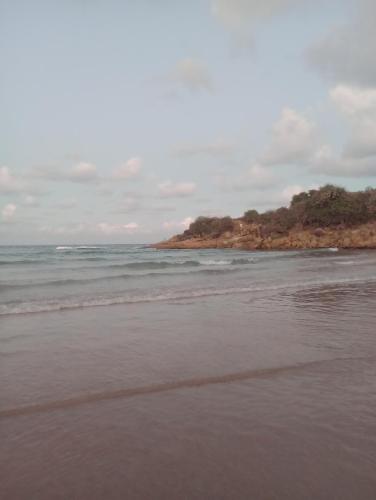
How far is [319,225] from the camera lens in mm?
66812

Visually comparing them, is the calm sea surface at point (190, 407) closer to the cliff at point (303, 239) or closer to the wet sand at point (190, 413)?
the wet sand at point (190, 413)

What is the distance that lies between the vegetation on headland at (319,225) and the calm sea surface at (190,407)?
49529 mm

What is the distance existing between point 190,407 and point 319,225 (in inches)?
2620

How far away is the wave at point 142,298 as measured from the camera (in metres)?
11.6

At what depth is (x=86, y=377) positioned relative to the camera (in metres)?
5.44

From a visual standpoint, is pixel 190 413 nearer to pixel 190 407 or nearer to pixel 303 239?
pixel 190 407

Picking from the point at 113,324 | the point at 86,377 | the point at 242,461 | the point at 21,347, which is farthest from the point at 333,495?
the point at 113,324

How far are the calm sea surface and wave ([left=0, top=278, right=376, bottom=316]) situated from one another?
6.66ft

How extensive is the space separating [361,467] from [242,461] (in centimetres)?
93

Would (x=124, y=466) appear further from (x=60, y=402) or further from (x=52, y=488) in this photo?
(x=60, y=402)

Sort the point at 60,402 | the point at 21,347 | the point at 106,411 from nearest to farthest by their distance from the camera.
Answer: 1. the point at 106,411
2. the point at 60,402
3. the point at 21,347

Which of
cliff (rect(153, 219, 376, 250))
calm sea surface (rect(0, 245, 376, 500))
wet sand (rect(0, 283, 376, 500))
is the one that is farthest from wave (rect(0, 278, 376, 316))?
cliff (rect(153, 219, 376, 250))

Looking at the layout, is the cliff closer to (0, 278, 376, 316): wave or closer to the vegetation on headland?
the vegetation on headland

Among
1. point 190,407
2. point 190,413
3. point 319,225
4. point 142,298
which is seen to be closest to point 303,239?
point 319,225
